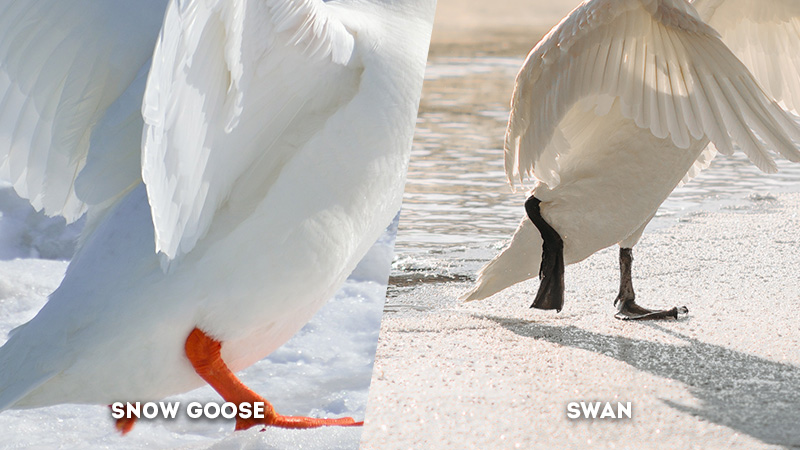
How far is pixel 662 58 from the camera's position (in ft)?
6.49

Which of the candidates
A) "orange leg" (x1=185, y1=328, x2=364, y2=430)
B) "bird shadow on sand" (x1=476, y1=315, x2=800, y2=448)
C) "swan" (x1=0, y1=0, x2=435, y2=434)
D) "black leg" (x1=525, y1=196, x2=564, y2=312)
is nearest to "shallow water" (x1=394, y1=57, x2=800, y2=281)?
"black leg" (x1=525, y1=196, x2=564, y2=312)

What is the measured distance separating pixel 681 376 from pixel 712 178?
1.95 m

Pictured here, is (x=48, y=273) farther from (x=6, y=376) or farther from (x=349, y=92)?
(x=349, y=92)

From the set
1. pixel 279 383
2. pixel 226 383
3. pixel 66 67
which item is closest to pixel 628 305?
pixel 279 383

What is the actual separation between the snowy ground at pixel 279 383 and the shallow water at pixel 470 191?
0.20 metres

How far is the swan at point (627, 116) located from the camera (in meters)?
1.87

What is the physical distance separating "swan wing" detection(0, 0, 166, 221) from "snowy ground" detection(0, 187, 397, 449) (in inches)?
19.3

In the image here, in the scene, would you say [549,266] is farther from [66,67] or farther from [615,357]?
[66,67]

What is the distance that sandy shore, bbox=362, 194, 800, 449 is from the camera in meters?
1.40

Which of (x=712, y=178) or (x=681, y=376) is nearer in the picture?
(x=681, y=376)

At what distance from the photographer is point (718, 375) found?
1657 mm

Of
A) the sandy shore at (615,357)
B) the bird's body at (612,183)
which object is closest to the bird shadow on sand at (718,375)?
the sandy shore at (615,357)

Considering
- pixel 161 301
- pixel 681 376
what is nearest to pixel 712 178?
pixel 681 376

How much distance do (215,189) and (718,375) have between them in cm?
92
